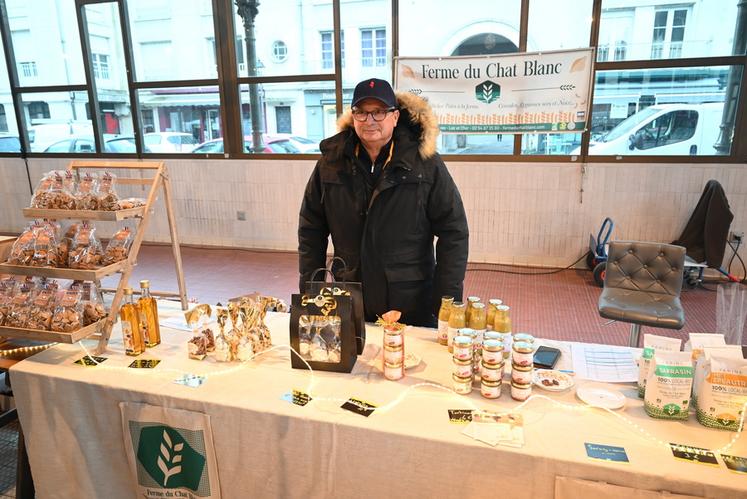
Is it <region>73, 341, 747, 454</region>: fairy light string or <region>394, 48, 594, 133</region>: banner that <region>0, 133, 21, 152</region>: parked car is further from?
<region>73, 341, 747, 454</region>: fairy light string

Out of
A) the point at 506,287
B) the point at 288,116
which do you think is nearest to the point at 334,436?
the point at 506,287

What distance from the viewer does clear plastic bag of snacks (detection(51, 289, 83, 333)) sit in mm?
1701

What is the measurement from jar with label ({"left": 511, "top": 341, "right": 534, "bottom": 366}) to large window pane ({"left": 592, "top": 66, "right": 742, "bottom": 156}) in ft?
13.4

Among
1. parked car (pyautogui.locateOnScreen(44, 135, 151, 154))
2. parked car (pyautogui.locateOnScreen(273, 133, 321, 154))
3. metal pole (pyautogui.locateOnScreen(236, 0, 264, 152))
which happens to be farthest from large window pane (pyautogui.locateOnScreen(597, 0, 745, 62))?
parked car (pyautogui.locateOnScreen(44, 135, 151, 154))

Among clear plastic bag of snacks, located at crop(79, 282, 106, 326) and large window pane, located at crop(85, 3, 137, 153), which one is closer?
clear plastic bag of snacks, located at crop(79, 282, 106, 326)

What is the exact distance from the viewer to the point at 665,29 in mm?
4469

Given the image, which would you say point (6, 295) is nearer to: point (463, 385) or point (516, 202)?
point (463, 385)

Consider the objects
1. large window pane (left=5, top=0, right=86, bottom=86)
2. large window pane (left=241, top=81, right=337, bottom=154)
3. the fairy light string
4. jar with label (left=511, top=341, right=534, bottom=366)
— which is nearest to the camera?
the fairy light string

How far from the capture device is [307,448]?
1.38 meters

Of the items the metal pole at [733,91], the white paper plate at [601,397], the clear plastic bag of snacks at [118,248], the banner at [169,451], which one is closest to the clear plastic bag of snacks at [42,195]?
the clear plastic bag of snacks at [118,248]

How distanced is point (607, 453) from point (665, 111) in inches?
175

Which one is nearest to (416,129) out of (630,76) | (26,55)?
(630,76)

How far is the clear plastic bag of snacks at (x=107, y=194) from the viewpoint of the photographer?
5.90ft

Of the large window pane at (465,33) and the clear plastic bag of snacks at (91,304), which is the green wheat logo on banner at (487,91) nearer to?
the large window pane at (465,33)
